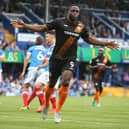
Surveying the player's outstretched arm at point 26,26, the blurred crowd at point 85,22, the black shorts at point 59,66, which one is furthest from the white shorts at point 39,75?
the blurred crowd at point 85,22

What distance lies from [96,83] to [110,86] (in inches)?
755

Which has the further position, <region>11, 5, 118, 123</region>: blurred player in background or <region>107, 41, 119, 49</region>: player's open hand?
<region>107, 41, 119, 49</region>: player's open hand

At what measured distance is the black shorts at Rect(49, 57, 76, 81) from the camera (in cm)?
1415

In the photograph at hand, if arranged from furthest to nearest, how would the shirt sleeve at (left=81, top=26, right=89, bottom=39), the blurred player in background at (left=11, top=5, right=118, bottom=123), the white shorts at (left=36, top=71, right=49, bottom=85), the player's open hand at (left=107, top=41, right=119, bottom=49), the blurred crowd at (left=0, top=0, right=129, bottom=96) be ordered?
the blurred crowd at (left=0, top=0, right=129, bottom=96), the white shorts at (left=36, top=71, right=49, bottom=85), the player's open hand at (left=107, top=41, right=119, bottom=49), the shirt sleeve at (left=81, top=26, right=89, bottom=39), the blurred player in background at (left=11, top=5, right=118, bottom=123)

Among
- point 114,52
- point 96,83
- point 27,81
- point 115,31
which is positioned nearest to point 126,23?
point 115,31

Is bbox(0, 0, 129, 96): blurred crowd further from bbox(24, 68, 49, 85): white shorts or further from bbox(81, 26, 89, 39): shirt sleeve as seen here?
bbox(81, 26, 89, 39): shirt sleeve

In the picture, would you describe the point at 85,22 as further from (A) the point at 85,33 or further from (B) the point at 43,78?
(A) the point at 85,33

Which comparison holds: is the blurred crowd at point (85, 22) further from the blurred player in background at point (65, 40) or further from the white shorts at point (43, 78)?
the blurred player in background at point (65, 40)

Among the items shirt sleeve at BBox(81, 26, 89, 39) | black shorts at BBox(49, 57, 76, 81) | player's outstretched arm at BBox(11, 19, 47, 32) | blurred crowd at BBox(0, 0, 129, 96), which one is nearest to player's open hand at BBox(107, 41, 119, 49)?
shirt sleeve at BBox(81, 26, 89, 39)

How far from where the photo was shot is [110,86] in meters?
44.9

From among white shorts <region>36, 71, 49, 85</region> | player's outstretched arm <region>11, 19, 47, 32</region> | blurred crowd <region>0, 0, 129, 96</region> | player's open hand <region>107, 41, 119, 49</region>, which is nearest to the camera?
player's outstretched arm <region>11, 19, 47, 32</region>

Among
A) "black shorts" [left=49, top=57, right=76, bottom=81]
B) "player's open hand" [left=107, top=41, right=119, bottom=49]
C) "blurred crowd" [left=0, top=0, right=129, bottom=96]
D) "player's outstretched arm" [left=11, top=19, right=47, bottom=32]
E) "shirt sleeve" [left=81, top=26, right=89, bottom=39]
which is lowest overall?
"blurred crowd" [left=0, top=0, right=129, bottom=96]

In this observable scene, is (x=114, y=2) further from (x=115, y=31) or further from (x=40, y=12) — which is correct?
(x=40, y=12)

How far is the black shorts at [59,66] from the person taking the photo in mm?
14148
